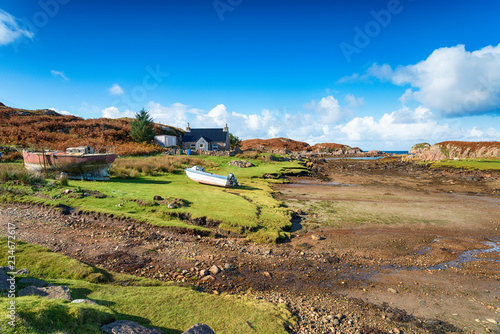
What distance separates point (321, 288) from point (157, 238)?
6884 mm

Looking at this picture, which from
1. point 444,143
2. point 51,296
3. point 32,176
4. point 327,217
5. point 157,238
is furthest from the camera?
point 444,143

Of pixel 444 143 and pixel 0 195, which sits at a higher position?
pixel 444 143

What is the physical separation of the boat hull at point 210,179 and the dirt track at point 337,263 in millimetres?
8277

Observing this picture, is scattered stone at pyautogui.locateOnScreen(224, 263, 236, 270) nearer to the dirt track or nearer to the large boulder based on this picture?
the dirt track

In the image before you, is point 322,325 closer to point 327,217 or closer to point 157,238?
point 157,238

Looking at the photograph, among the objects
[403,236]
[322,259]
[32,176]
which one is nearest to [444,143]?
[403,236]

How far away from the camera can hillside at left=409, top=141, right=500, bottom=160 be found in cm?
6944

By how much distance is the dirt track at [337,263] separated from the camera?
644 cm

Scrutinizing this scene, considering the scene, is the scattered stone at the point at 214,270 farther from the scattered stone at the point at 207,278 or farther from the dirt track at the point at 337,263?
the scattered stone at the point at 207,278

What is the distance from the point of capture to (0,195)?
45.3ft

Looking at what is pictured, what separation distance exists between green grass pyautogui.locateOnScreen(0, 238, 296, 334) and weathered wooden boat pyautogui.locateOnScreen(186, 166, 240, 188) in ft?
46.9

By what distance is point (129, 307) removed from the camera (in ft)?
16.5

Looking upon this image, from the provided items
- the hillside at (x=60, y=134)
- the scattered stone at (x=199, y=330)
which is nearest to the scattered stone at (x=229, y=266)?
the scattered stone at (x=199, y=330)

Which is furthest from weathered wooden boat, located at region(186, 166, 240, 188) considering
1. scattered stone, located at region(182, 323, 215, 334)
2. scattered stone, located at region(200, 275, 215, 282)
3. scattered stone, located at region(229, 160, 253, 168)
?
scattered stone, located at region(182, 323, 215, 334)
